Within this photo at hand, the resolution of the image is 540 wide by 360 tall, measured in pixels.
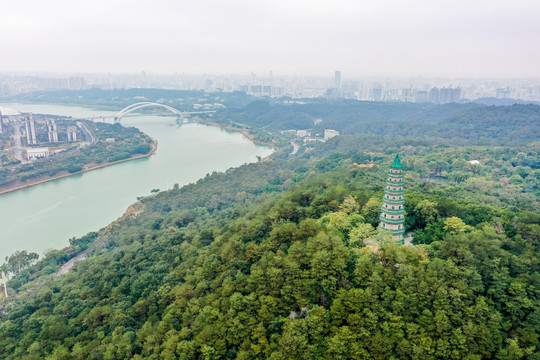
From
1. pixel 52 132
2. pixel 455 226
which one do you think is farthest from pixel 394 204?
pixel 52 132

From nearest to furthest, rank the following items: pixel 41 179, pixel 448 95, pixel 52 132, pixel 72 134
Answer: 1. pixel 41 179
2. pixel 52 132
3. pixel 72 134
4. pixel 448 95

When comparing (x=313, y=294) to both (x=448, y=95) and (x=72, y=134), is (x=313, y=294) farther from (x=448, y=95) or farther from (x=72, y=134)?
(x=448, y=95)

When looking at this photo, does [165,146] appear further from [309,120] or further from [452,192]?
[452,192]

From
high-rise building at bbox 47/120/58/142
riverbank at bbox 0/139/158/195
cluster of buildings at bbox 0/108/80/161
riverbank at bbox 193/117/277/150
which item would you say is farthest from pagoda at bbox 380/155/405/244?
high-rise building at bbox 47/120/58/142

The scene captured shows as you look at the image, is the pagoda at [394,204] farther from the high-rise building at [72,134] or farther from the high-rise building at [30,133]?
the high-rise building at [72,134]

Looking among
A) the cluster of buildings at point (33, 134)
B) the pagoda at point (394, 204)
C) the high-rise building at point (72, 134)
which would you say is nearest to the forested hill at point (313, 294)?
the pagoda at point (394, 204)

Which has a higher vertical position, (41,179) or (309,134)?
(309,134)
